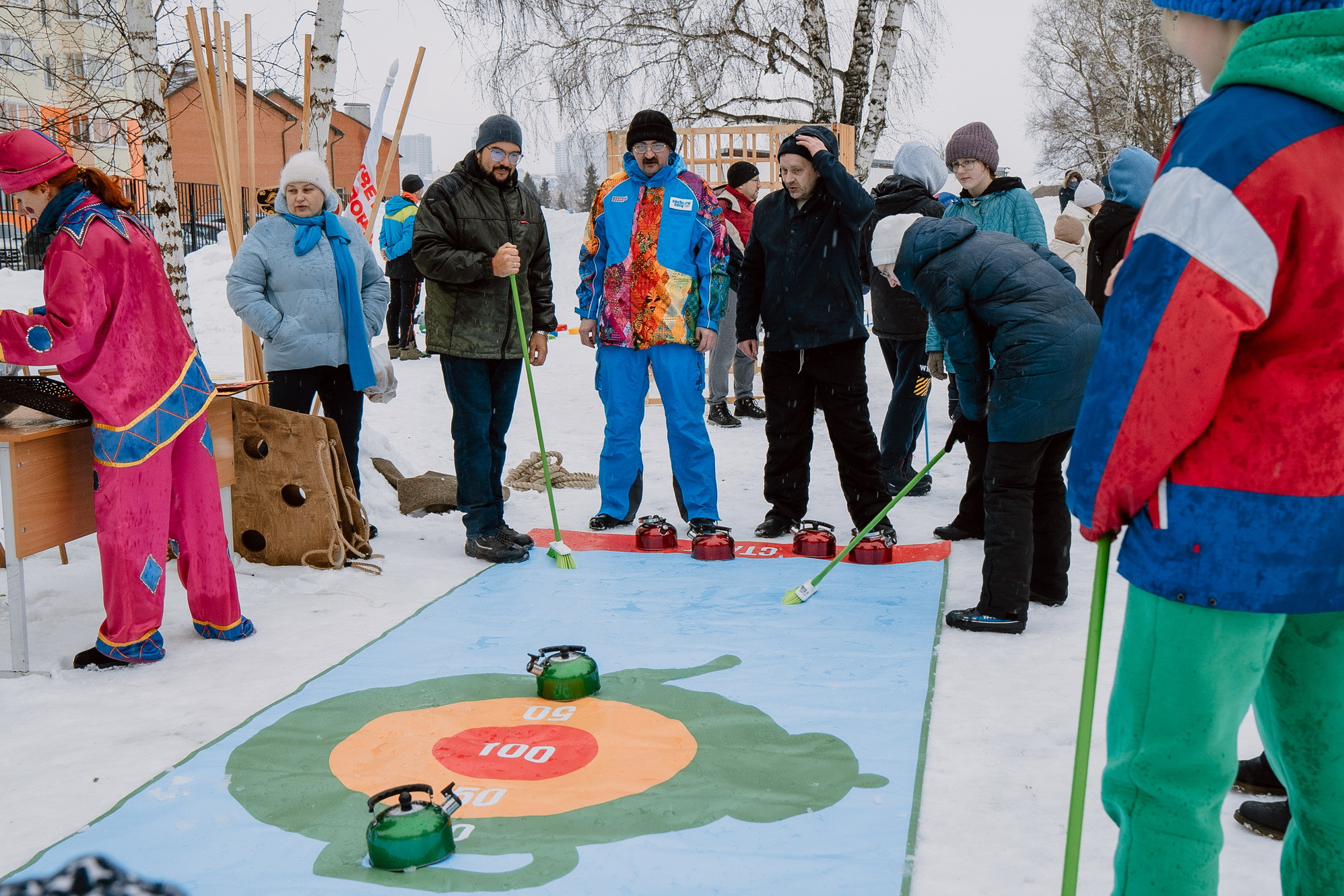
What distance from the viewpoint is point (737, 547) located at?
508 cm

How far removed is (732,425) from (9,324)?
216 inches

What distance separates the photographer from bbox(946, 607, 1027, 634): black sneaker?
147 inches

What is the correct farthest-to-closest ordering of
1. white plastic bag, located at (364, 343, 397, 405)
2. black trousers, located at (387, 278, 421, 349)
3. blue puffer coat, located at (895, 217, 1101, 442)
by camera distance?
black trousers, located at (387, 278, 421, 349)
white plastic bag, located at (364, 343, 397, 405)
blue puffer coat, located at (895, 217, 1101, 442)

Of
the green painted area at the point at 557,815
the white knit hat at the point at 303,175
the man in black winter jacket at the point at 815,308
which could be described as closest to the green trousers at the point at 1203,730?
the green painted area at the point at 557,815

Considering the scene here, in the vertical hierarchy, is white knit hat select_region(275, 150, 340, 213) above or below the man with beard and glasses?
above

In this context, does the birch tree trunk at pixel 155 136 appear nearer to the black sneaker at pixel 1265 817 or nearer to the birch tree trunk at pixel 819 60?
the black sneaker at pixel 1265 817

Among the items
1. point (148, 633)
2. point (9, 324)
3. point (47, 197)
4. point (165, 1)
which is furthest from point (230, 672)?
point (165, 1)

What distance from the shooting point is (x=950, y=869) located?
2.24m

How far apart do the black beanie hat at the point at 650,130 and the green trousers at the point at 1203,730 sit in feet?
12.8

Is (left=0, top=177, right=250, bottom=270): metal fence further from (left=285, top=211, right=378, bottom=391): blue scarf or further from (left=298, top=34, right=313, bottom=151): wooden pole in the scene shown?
(left=285, top=211, right=378, bottom=391): blue scarf

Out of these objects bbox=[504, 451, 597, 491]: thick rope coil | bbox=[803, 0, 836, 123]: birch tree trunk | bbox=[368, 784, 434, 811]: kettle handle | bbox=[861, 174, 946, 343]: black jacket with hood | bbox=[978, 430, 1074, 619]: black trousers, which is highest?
bbox=[803, 0, 836, 123]: birch tree trunk

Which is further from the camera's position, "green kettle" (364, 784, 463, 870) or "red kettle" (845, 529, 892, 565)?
"red kettle" (845, 529, 892, 565)

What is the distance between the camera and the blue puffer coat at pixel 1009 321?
3.65 meters

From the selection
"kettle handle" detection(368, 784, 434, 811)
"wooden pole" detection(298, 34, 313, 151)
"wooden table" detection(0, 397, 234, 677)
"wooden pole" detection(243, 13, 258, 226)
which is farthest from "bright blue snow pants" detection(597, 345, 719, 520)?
"kettle handle" detection(368, 784, 434, 811)
